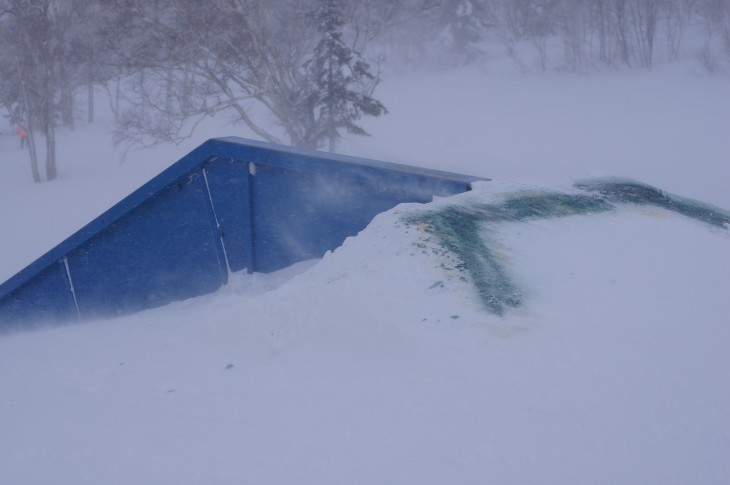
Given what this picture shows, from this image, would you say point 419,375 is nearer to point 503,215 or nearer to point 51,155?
point 503,215

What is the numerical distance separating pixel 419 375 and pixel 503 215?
8.43ft

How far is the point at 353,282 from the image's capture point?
13.0 feet

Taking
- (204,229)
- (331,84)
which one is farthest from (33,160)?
(204,229)

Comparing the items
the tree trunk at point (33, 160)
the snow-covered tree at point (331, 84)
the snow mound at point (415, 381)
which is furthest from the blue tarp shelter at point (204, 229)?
the tree trunk at point (33, 160)

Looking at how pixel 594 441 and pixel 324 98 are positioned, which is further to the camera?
pixel 324 98

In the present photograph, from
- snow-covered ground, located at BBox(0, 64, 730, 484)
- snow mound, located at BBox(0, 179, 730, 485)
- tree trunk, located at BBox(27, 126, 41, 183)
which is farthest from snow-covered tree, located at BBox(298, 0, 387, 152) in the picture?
tree trunk, located at BBox(27, 126, 41, 183)

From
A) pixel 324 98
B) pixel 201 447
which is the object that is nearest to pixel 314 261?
pixel 201 447

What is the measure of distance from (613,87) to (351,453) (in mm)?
24507

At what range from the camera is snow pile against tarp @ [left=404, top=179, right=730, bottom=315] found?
402 cm

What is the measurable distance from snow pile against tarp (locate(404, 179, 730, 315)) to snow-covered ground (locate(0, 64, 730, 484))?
0.09 meters

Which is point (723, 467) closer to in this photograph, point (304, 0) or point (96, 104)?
point (304, 0)

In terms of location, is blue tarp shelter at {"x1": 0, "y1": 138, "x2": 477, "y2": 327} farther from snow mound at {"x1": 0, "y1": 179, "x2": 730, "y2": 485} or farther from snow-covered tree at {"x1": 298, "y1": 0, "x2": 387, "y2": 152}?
snow-covered tree at {"x1": 298, "y1": 0, "x2": 387, "y2": 152}

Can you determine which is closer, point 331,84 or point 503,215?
point 503,215

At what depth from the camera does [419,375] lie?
3.14m
